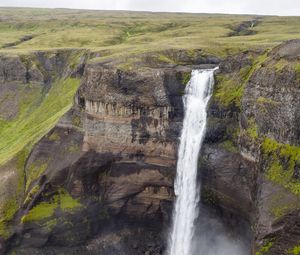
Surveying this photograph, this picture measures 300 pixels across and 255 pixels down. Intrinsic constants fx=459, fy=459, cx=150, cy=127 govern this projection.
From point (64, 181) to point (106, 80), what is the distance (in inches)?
532

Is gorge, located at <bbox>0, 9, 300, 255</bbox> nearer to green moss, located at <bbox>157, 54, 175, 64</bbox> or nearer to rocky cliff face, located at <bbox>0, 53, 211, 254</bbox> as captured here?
rocky cliff face, located at <bbox>0, 53, 211, 254</bbox>

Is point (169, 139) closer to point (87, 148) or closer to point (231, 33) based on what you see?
point (87, 148)

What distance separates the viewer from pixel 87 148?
56.8 meters

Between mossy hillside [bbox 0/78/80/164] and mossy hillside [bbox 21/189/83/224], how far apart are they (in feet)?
70.0

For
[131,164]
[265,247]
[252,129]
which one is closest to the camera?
[265,247]

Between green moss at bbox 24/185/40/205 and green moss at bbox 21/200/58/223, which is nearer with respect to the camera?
green moss at bbox 21/200/58/223

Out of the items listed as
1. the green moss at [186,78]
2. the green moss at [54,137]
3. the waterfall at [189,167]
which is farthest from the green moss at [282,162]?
the green moss at [54,137]

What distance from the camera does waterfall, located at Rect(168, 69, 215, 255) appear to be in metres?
51.1

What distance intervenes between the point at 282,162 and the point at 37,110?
58.4m

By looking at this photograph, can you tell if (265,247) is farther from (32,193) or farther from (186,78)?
(32,193)

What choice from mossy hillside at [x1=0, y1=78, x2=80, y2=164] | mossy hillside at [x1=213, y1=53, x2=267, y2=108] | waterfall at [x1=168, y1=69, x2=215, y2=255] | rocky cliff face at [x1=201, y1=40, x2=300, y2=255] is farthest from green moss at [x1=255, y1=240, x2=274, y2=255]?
mossy hillside at [x1=0, y1=78, x2=80, y2=164]

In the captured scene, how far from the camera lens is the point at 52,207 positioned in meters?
55.2

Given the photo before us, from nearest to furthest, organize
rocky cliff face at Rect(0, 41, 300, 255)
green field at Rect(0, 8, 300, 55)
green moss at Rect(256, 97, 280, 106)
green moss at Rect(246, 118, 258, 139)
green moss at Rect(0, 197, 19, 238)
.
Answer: green moss at Rect(256, 97, 280, 106) < green moss at Rect(246, 118, 258, 139) < rocky cliff face at Rect(0, 41, 300, 255) < green moss at Rect(0, 197, 19, 238) < green field at Rect(0, 8, 300, 55)

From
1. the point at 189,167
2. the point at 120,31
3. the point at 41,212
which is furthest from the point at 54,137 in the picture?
the point at 120,31
